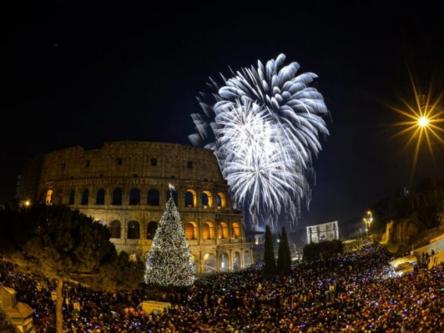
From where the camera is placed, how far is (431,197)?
4553 cm

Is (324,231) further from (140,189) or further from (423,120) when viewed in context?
(423,120)

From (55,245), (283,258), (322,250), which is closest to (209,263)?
(283,258)

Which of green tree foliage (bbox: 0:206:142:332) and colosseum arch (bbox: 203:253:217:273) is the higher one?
green tree foliage (bbox: 0:206:142:332)

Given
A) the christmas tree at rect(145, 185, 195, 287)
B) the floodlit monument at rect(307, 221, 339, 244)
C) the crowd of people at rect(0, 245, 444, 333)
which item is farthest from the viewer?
the floodlit monument at rect(307, 221, 339, 244)

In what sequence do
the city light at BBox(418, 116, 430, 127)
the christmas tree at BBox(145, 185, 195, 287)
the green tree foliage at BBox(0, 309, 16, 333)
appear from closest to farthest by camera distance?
1. the green tree foliage at BBox(0, 309, 16, 333)
2. the city light at BBox(418, 116, 430, 127)
3. the christmas tree at BBox(145, 185, 195, 287)

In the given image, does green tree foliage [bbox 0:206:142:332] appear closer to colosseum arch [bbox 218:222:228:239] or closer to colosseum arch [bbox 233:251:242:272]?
colosseum arch [bbox 218:222:228:239]

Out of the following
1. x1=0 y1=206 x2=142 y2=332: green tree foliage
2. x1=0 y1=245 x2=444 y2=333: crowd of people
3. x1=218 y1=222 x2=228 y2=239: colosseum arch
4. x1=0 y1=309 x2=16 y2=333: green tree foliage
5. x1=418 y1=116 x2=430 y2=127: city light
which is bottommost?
x1=0 y1=245 x2=444 y2=333: crowd of people

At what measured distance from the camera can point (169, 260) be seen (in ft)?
82.3

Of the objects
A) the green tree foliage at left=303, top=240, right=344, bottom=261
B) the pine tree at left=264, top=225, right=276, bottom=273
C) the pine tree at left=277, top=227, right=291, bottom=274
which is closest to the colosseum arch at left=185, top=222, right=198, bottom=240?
the pine tree at left=264, top=225, right=276, bottom=273

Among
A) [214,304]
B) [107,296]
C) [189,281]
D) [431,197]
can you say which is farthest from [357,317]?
[431,197]

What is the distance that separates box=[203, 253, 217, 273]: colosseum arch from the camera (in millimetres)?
43103

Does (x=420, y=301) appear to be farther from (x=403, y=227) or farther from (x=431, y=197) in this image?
(x=431, y=197)

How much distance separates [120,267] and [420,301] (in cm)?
1143

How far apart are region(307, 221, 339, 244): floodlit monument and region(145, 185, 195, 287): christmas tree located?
56.8m
